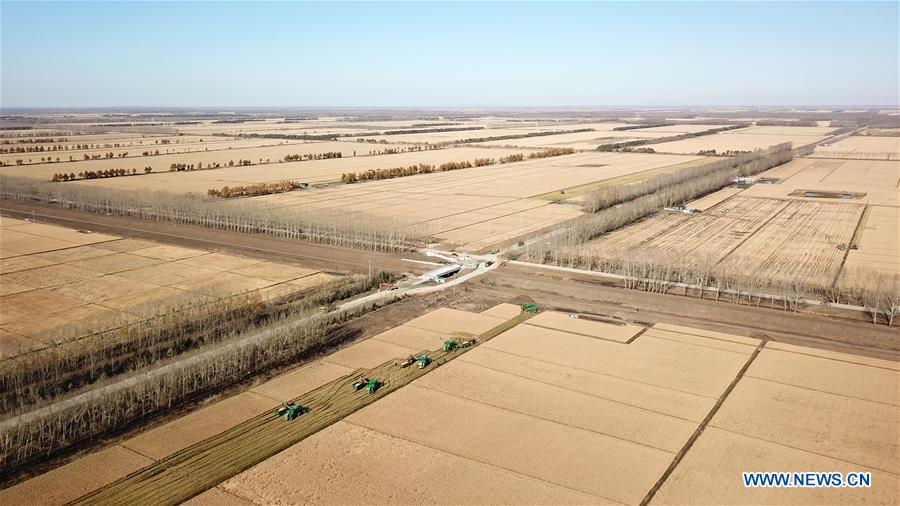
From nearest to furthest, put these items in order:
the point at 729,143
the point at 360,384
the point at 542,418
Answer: the point at 542,418, the point at 360,384, the point at 729,143

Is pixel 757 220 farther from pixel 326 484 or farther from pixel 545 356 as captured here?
pixel 326 484

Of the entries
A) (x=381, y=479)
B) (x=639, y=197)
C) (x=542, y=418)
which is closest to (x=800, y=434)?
(x=542, y=418)

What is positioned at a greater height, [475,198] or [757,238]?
[475,198]

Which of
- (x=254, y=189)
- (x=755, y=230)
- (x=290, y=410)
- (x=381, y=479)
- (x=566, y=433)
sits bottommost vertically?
(x=755, y=230)

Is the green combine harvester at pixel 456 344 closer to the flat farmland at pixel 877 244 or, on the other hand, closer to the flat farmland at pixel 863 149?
the flat farmland at pixel 877 244

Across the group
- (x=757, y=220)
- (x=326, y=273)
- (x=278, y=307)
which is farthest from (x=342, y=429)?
(x=757, y=220)

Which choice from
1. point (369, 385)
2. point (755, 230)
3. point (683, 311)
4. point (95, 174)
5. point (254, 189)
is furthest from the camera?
point (95, 174)

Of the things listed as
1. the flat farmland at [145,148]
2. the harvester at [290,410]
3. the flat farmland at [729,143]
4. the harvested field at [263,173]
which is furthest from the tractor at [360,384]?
the flat farmland at [729,143]

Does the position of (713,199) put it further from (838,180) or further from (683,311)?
(683,311)
